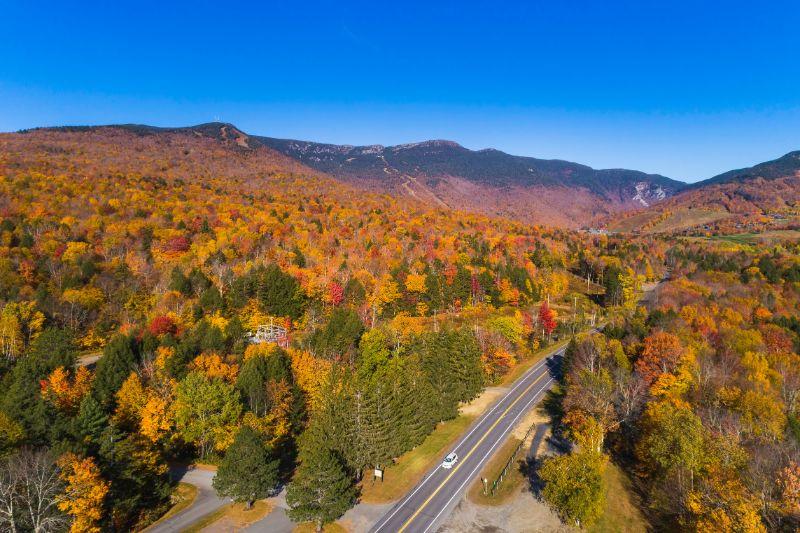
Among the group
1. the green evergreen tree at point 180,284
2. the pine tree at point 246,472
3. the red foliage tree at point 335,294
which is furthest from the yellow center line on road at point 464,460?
the green evergreen tree at point 180,284

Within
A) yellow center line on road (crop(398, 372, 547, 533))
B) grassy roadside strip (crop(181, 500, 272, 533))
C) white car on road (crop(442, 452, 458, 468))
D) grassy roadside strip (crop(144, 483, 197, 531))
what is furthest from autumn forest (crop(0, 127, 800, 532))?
white car on road (crop(442, 452, 458, 468))

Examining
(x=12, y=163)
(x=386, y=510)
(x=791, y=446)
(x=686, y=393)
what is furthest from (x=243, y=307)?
(x=12, y=163)

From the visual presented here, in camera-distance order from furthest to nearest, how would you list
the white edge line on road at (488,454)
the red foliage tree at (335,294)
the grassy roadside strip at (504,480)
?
the red foliage tree at (335,294), the grassy roadside strip at (504,480), the white edge line on road at (488,454)

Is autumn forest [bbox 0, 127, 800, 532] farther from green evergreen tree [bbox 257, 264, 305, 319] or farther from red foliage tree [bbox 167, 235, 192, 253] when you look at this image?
red foliage tree [bbox 167, 235, 192, 253]

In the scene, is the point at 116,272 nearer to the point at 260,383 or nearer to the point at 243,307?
the point at 243,307

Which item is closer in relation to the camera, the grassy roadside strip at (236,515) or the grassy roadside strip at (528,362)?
the grassy roadside strip at (236,515)

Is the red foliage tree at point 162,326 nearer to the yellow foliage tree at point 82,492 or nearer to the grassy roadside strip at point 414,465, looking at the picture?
the yellow foliage tree at point 82,492
